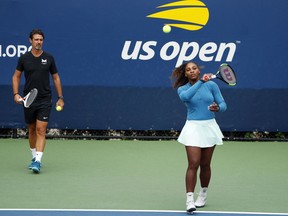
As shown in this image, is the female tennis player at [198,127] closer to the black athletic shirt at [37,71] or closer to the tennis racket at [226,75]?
the tennis racket at [226,75]

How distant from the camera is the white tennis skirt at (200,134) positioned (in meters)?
6.41

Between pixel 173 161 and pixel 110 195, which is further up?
pixel 173 161

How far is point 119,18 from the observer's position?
10766 millimetres

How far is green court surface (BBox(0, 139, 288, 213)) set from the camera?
6.82 metres

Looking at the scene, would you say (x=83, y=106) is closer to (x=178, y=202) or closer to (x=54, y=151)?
(x=54, y=151)

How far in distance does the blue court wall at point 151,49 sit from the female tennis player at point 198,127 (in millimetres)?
4139

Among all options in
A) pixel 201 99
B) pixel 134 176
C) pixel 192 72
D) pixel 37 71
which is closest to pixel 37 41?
pixel 37 71

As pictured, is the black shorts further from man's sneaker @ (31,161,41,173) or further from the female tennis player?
the female tennis player

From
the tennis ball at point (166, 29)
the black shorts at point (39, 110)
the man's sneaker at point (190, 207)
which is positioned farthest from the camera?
the tennis ball at point (166, 29)

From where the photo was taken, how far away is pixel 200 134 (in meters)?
6.43

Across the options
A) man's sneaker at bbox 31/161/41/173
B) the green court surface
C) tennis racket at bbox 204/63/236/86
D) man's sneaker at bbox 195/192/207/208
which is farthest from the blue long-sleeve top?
man's sneaker at bbox 31/161/41/173

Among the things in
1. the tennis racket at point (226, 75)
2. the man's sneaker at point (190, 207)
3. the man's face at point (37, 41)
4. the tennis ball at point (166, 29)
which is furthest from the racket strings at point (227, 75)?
the tennis ball at point (166, 29)

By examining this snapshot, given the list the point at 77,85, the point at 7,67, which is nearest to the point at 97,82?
the point at 77,85

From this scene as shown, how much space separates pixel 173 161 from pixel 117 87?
1.94m
